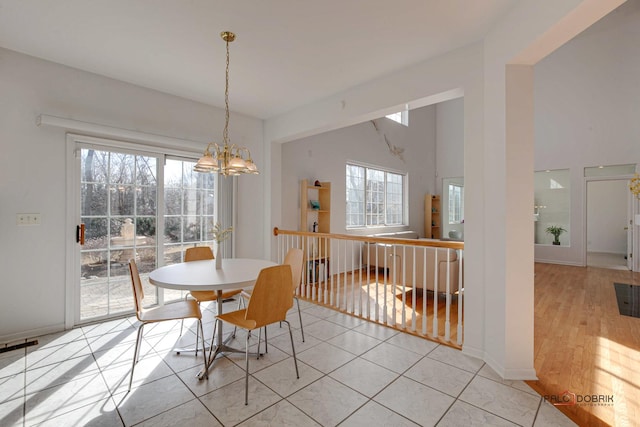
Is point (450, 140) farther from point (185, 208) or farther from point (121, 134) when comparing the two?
point (121, 134)

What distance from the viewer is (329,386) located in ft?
6.69

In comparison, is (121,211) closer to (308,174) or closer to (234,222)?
(234,222)

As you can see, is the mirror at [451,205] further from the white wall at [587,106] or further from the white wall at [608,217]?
the white wall at [608,217]

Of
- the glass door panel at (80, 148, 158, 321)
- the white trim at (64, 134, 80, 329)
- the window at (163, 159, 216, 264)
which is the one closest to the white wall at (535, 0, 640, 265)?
the window at (163, 159, 216, 264)

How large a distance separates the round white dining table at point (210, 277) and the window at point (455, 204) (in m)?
7.48

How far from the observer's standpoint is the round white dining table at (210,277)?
1.99 meters

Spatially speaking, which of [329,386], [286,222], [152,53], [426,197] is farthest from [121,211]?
[426,197]

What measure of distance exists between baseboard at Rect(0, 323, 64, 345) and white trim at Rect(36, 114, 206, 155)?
201 centimetres

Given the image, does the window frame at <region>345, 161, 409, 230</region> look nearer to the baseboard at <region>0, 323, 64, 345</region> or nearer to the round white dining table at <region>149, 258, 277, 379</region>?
the round white dining table at <region>149, 258, 277, 379</region>

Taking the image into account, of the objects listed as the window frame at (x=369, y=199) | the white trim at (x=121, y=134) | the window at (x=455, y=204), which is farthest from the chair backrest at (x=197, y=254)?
the window at (x=455, y=204)

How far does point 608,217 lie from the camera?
8500 millimetres

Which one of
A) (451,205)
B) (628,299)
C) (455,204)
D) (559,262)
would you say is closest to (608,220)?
(559,262)

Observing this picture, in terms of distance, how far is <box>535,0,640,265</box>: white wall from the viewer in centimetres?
586

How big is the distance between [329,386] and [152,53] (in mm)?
3263
